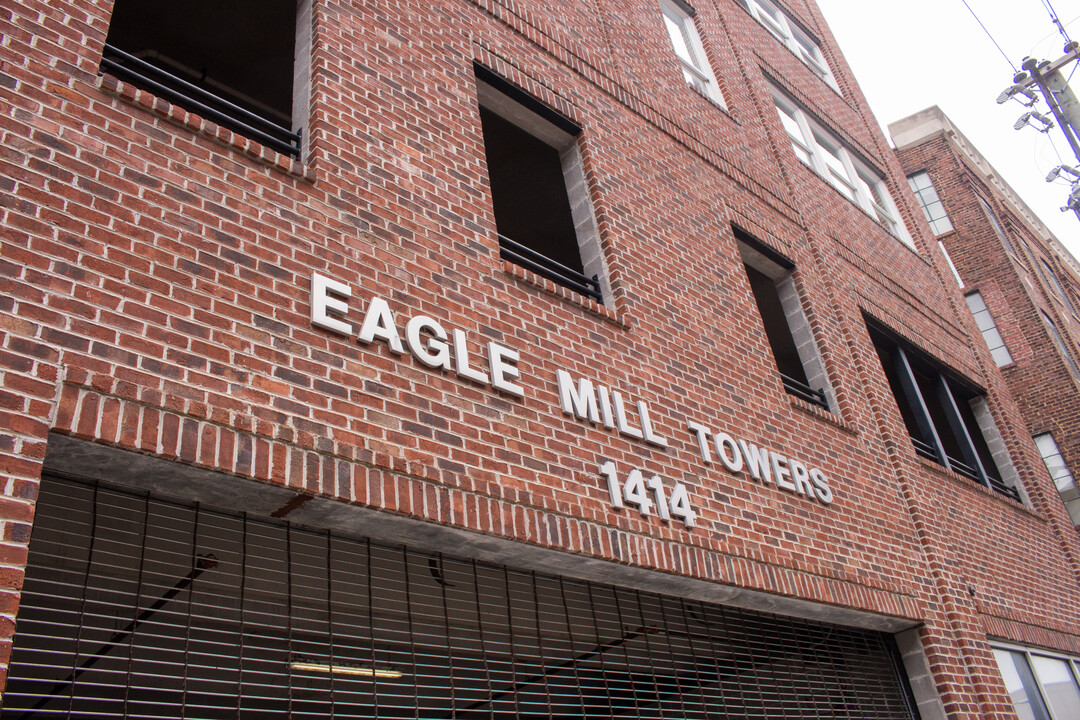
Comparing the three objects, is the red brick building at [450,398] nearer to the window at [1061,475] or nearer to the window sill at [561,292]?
the window sill at [561,292]

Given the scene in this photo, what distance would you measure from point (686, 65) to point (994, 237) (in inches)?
506

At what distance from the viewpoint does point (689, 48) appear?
11484 mm

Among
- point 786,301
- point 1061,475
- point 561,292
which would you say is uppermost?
point 1061,475

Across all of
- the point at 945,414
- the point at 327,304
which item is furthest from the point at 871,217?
the point at 327,304

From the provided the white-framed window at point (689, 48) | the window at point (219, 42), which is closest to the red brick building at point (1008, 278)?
the white-framed window at point (689, 48)

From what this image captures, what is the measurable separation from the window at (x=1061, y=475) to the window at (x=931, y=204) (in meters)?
5.41

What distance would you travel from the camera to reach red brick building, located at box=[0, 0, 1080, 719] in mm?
3980

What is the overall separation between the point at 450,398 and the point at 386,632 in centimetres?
153

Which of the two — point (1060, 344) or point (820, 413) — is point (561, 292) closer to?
point (820, 413)

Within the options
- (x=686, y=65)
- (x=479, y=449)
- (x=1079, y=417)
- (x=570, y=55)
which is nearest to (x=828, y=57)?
(x=686, y=65)

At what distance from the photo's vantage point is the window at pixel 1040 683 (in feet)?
28.2

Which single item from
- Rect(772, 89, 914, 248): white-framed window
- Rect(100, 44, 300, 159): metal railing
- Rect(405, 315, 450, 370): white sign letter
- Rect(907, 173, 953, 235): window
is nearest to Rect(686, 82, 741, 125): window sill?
Rect(772, 89, 914, 248): white-framed window

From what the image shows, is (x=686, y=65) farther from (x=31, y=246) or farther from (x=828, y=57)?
(x=31, y=246)

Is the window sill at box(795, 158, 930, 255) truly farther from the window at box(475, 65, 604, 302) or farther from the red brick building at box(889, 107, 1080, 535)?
the red brick building at box(889, 107, 1080, 535)
